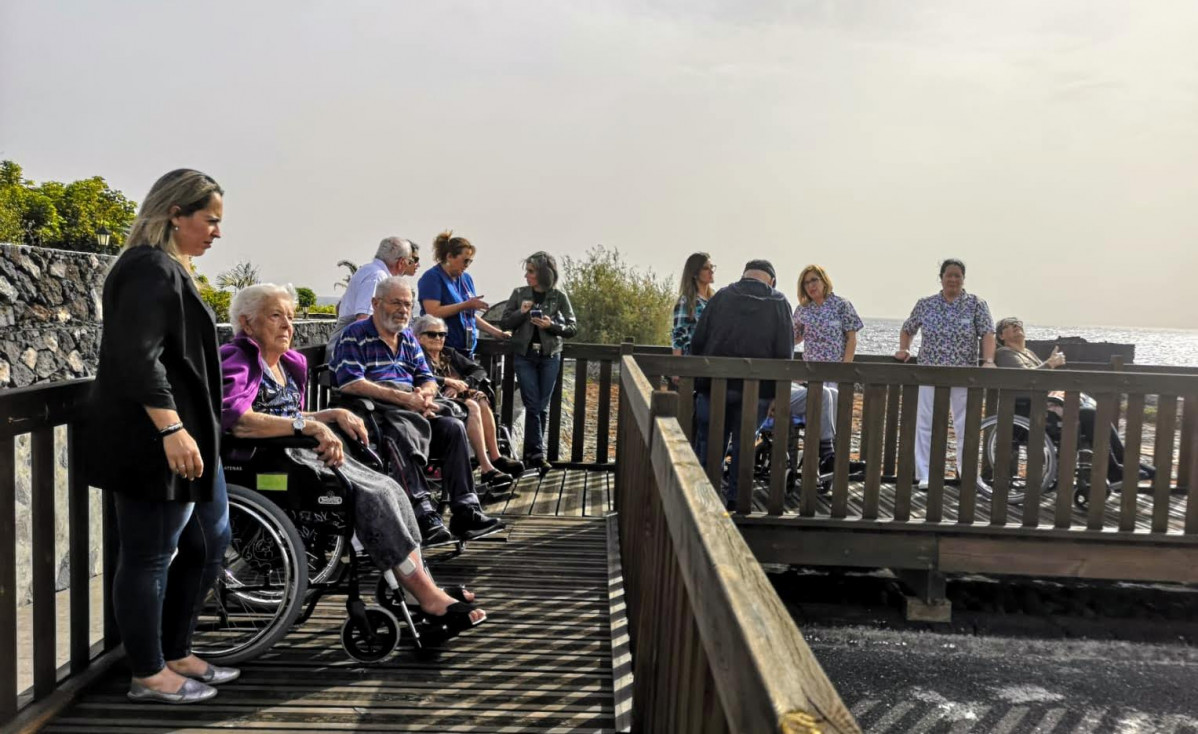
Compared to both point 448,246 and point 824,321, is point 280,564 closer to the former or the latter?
point 448,246

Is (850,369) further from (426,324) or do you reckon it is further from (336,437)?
(336,437)

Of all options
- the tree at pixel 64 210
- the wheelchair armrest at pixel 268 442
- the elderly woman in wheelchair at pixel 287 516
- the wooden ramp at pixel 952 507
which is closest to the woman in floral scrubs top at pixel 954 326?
the wooden ramp at pixel 952 507

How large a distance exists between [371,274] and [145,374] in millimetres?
2894

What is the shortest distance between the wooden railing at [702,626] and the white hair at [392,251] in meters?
2.50

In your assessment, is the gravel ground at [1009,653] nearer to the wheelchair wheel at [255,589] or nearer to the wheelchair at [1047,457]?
the wheelchair at [1047,457]

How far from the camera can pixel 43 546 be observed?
268 centimetres

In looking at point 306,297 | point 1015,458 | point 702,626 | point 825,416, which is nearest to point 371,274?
point 825,416

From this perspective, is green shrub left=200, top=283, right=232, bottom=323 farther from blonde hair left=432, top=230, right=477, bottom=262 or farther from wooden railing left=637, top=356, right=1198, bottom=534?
wooden railing left=637, top=356, right=1198, bottom=534

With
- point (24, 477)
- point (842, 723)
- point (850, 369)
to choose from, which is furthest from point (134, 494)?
point (850, 369)

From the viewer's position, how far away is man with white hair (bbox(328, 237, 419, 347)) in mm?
5309

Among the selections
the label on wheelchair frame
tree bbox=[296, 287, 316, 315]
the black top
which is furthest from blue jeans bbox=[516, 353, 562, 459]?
tree bbox=[296, 287, 316, 315]

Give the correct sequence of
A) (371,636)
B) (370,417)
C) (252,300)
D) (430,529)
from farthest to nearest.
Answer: (370,417) < (430,529) < (252,300) < (371,636)

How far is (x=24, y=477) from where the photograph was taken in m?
4.92

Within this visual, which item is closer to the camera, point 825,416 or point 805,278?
point 825,416
